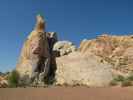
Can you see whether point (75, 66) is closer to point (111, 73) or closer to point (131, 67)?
point (111, 73)

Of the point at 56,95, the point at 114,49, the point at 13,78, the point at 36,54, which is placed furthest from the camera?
the point at 114,49

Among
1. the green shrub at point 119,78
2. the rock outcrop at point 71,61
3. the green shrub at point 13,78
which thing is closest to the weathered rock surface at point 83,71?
the rock outcrop at point 71,61

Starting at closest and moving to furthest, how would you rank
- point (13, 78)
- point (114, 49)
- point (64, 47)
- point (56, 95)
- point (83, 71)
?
point (56, 95), point (83, 71), point (13, 78), point (114, 49), point (64, 47)

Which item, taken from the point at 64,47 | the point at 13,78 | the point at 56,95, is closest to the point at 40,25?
the point at 64,47

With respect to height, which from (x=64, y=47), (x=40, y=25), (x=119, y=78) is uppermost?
(x=40, y=25)

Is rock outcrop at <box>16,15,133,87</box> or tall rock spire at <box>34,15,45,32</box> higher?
tall rock spire at <box>34,15,45,32</box>

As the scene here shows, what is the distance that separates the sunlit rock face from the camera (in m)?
28.5

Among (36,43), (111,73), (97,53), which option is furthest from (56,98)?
(97,53)

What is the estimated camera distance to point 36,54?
28641mm

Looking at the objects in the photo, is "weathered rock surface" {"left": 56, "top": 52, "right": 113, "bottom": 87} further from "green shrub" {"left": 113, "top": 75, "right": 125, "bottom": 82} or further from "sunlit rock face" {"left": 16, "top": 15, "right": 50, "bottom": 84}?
"sunlit rock face" {"left": 16, "top": 15, "right": 50, "bottom": 84}

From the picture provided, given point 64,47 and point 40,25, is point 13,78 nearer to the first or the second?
point 40,25

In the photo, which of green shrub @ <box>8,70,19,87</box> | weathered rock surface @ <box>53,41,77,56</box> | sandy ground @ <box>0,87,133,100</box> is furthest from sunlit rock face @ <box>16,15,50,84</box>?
sandy ground @ <box>0,87,133,100</box>

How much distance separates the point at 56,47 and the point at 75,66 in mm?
6060

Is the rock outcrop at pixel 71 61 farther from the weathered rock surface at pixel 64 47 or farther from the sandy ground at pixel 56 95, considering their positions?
the sandy ground at pixel 56 95
